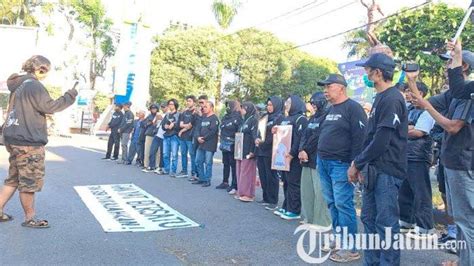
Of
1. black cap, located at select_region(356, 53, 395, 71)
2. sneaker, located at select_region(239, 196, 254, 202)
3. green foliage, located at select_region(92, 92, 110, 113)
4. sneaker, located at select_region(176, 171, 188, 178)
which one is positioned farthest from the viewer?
green foliage, located at select_region(92, 92, 110, 113)

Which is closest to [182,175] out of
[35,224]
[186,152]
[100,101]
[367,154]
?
[186,152]

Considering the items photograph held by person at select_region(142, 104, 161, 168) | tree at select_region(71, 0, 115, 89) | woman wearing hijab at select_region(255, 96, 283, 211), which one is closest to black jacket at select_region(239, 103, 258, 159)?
woman wearing hijab at select_region(255, 96, 283, 211)

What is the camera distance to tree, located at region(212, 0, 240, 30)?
31297 millimetres

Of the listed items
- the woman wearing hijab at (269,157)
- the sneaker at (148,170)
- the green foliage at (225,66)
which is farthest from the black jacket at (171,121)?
the green foliage at (225,66)

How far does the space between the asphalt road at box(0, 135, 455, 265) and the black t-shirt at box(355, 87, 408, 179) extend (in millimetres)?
1286

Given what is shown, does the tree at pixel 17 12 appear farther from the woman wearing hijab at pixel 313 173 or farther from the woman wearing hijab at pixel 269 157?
the woman wearing hijab at pixel 313 173

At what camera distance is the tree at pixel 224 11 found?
3130cm

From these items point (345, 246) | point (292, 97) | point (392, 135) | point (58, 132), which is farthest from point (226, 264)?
point (58, 132)

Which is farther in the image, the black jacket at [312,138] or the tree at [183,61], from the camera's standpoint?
the tree at [183,61]

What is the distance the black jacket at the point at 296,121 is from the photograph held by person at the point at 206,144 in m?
3.06

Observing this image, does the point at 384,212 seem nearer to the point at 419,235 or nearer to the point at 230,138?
the point at 419,235

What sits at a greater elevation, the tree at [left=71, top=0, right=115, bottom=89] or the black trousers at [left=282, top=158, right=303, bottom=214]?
the tree at [left=71, top=0, right=115, bottom=89]

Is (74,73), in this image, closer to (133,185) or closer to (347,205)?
(133,185)

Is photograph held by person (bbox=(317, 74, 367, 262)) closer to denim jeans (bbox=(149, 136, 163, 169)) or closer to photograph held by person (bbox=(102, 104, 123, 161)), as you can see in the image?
denim jeans (bbox=(149, 136, 163, 169))
